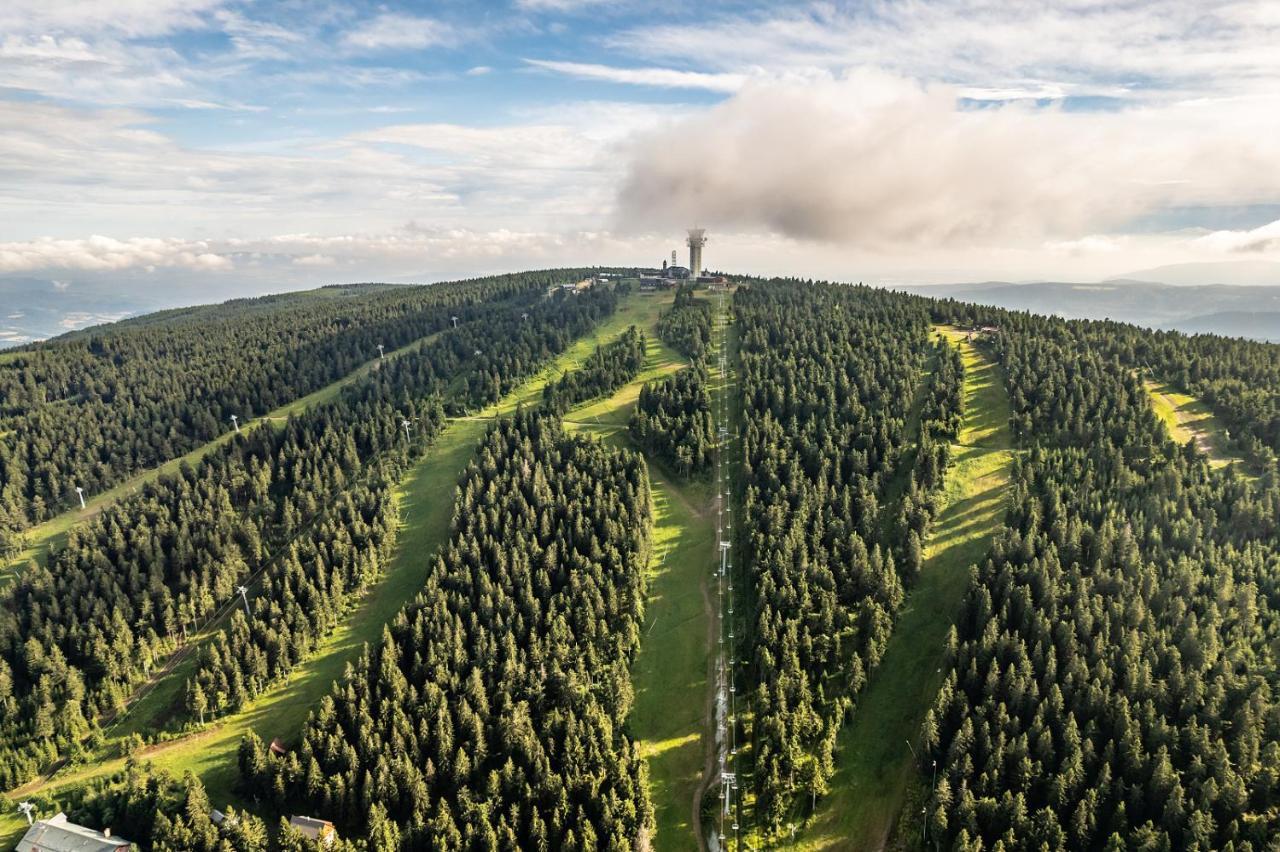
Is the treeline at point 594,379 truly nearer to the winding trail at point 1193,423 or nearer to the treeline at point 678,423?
the treeline at point 678,423

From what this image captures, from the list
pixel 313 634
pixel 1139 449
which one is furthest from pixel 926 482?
pixel 313 634

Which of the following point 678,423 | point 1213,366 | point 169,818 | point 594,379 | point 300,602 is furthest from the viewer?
point 594,379

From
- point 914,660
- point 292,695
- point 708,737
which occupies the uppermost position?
point 914,660

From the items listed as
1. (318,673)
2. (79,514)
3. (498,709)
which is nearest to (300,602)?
(318,673)

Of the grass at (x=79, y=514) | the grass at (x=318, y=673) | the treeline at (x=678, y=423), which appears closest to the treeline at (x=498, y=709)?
the grass at (x=318, y=673)

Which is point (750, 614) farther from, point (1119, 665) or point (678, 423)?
point (678, 423)
